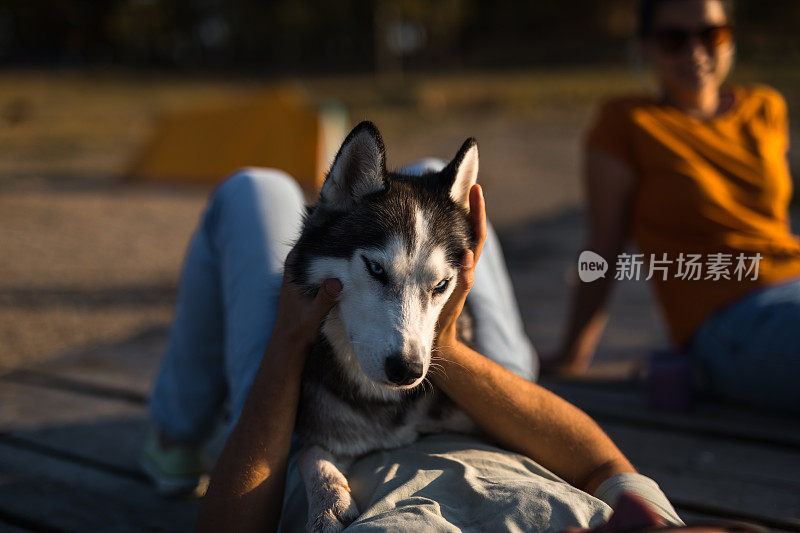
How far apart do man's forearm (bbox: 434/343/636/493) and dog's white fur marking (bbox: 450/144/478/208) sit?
17.1 inches

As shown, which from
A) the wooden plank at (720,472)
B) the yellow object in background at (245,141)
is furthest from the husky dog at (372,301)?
the yellow object in background at (245,141)

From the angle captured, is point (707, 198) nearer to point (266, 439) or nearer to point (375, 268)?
point (375, 268)

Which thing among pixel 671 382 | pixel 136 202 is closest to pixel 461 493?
pixel 671 382

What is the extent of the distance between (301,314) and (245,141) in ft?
27.7

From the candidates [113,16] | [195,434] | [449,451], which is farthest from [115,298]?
[113,16]

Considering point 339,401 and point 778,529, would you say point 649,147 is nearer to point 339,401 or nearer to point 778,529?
point 778,529

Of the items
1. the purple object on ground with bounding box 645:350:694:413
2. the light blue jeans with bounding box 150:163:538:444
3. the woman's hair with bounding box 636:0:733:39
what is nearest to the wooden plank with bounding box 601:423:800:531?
the purple object on ground with bounding box 645:350:694:413

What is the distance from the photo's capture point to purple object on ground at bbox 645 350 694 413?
2875mm

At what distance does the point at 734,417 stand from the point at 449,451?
1.69 m

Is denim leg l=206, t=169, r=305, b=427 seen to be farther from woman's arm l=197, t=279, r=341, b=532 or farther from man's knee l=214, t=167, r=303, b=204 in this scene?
woman's arm l=197, t=279, r=341, b=532

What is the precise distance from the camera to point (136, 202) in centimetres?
866

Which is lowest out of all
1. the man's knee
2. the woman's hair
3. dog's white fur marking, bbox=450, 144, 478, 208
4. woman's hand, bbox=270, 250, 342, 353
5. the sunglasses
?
woman's hand, bbox=270, 250, 342, 353

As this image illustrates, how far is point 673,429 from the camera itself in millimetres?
2791

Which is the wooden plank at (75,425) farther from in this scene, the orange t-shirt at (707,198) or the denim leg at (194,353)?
the orange t-shirt at (707,198)
